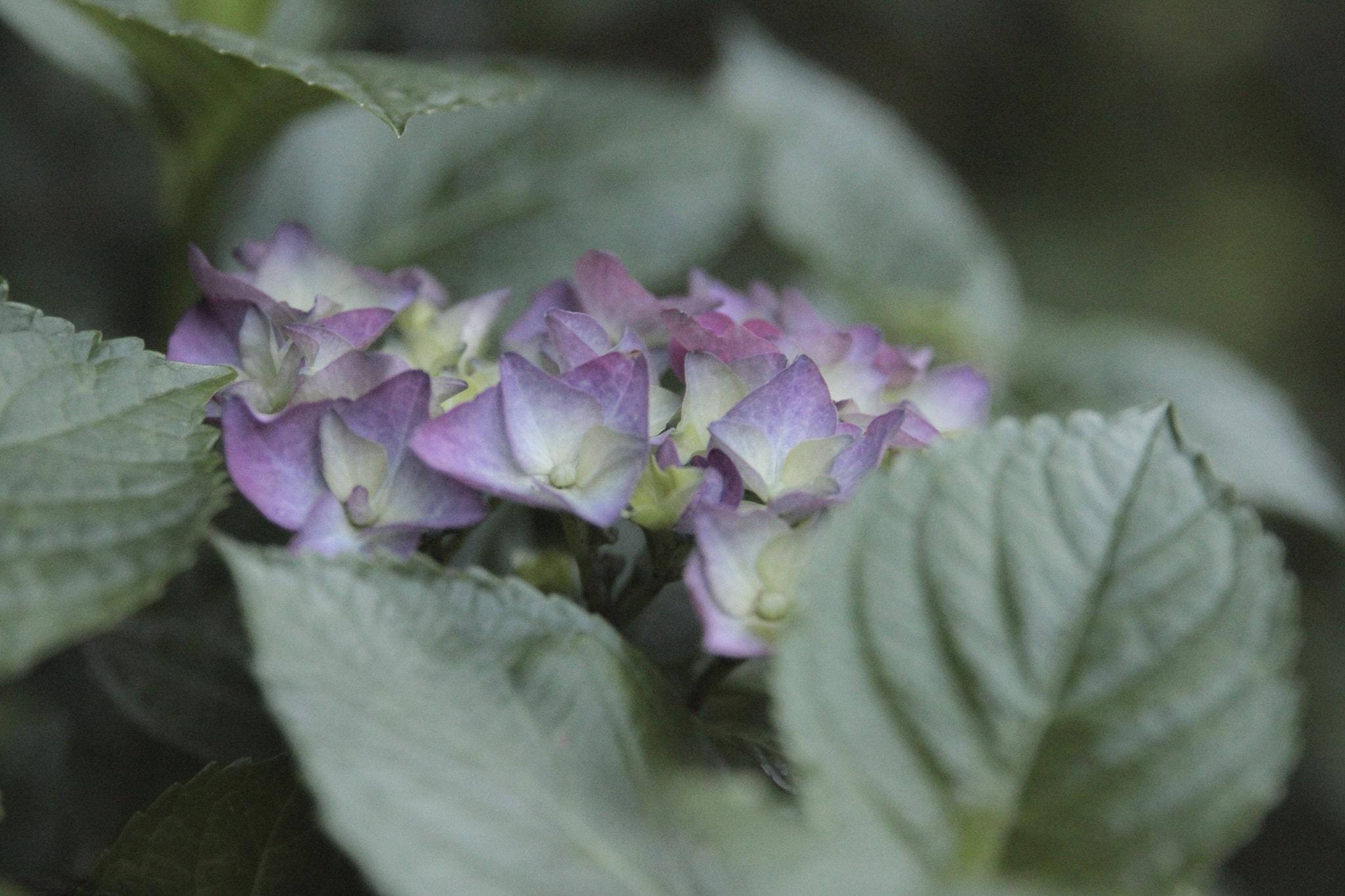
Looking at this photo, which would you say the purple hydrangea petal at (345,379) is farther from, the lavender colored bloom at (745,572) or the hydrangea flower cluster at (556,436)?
the lavender colored bloom at (745,572)

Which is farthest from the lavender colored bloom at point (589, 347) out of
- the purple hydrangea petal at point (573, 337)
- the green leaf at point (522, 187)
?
the green leaf at point (522, 187)

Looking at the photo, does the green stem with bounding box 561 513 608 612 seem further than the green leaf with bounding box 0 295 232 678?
Yes

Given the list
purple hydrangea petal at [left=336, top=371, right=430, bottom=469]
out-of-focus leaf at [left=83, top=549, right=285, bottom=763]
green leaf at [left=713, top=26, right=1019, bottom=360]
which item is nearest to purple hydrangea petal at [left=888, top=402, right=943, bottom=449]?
purple hydrangea petal at [left=336, top=371, right=430, bottom=469]

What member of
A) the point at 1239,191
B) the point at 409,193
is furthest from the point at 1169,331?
the point at 1239,191

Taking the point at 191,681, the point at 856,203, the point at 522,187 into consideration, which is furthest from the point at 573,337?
the point at 856,203

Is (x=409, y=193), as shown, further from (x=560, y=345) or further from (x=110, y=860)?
(x=110, y=860)

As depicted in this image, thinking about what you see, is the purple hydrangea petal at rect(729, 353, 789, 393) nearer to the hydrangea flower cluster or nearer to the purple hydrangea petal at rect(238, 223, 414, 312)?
the hydrangea flower cluster
